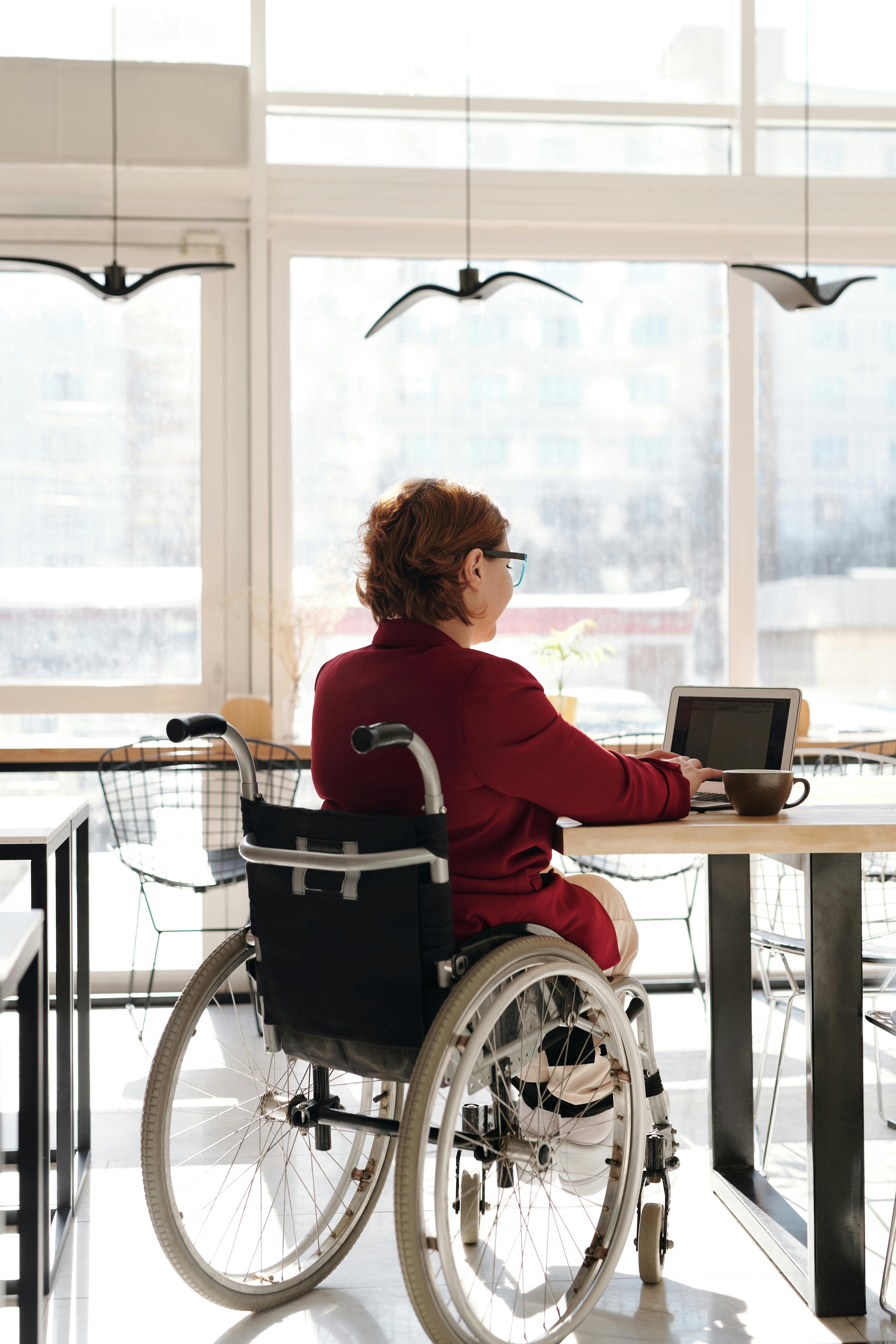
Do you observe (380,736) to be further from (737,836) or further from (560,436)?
(560,436)

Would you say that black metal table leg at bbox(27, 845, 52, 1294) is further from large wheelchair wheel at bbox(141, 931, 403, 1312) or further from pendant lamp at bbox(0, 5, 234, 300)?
pendant lamp at bbox(0, 5, 234, 300)

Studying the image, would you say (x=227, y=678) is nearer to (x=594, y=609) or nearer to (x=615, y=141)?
(x=594, y=609)

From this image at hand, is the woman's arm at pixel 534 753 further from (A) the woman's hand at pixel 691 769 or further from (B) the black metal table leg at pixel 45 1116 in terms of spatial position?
(B) the black metal table leg at pixel 45 1116

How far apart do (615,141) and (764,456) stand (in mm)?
1230

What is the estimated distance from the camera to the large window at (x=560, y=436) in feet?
14.0

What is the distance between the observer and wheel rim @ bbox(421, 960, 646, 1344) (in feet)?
5.16

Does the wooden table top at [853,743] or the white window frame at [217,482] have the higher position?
the white window frame at [217,482]

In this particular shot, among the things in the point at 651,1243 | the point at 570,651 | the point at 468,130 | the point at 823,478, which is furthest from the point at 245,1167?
the point at 468,130

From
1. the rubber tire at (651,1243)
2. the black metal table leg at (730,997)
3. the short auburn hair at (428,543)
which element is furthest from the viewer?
the black metal table leg at (730,997)

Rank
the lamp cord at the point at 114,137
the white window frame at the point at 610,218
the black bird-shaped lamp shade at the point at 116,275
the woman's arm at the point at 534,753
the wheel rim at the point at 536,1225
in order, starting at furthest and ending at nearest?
the white window frame at the point at 610,218 → the lamp cord at the point at 114,137 → the black bird-shaped lamp shade at the point at 116,275 → the woman's arm at the point at 534,753 → the wheel rim at the point at 536,1225

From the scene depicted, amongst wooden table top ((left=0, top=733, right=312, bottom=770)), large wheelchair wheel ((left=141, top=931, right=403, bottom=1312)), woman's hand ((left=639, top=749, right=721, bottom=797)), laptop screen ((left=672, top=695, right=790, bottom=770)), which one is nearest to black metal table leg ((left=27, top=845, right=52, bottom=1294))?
large wheelchair wheel ((left=141, top=931, right=403, bottom=1312))

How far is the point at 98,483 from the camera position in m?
4.20

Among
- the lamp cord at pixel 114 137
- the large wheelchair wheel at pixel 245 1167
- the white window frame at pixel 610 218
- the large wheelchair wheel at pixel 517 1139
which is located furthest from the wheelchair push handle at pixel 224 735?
the lamp cord at pixel 114 137

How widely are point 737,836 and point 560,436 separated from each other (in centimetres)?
278
